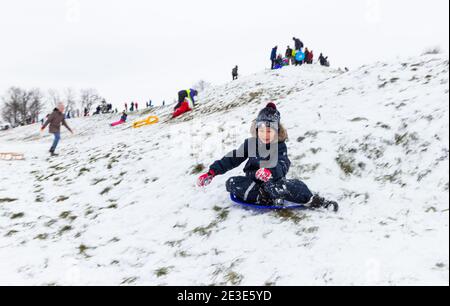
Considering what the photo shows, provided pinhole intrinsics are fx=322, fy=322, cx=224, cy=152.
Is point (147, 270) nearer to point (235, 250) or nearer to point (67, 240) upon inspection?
point (235, 250)

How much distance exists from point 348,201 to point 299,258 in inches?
60.0

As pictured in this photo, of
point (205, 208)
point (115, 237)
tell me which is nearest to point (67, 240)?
point (115, 237)

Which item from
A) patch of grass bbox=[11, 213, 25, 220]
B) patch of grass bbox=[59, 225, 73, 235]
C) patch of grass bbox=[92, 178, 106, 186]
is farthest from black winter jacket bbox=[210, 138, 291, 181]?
patch of grass bbox=[11, 213, 25, 220]

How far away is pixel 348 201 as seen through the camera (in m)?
4.66

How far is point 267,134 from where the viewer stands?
4.90 m

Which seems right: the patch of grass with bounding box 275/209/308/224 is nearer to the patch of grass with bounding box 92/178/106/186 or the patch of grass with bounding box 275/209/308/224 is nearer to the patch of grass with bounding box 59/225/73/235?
the patch of grass with bounding box 59/225/73/235

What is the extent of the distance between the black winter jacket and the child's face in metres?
0.09

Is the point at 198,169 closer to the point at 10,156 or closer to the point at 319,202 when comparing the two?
the point at 319,202

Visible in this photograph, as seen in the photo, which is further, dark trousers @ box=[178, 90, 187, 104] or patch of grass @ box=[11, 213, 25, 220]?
dark trousers @ box=[178, 90, 187, 104]

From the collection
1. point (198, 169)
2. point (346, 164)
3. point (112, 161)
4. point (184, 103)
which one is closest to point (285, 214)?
point (346, 164)

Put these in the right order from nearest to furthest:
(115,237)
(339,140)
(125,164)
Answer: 1. (115,237)
2. (339,140)
3. (125,164)

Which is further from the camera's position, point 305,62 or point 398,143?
point 305,62

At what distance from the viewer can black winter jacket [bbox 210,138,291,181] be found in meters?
4.81
